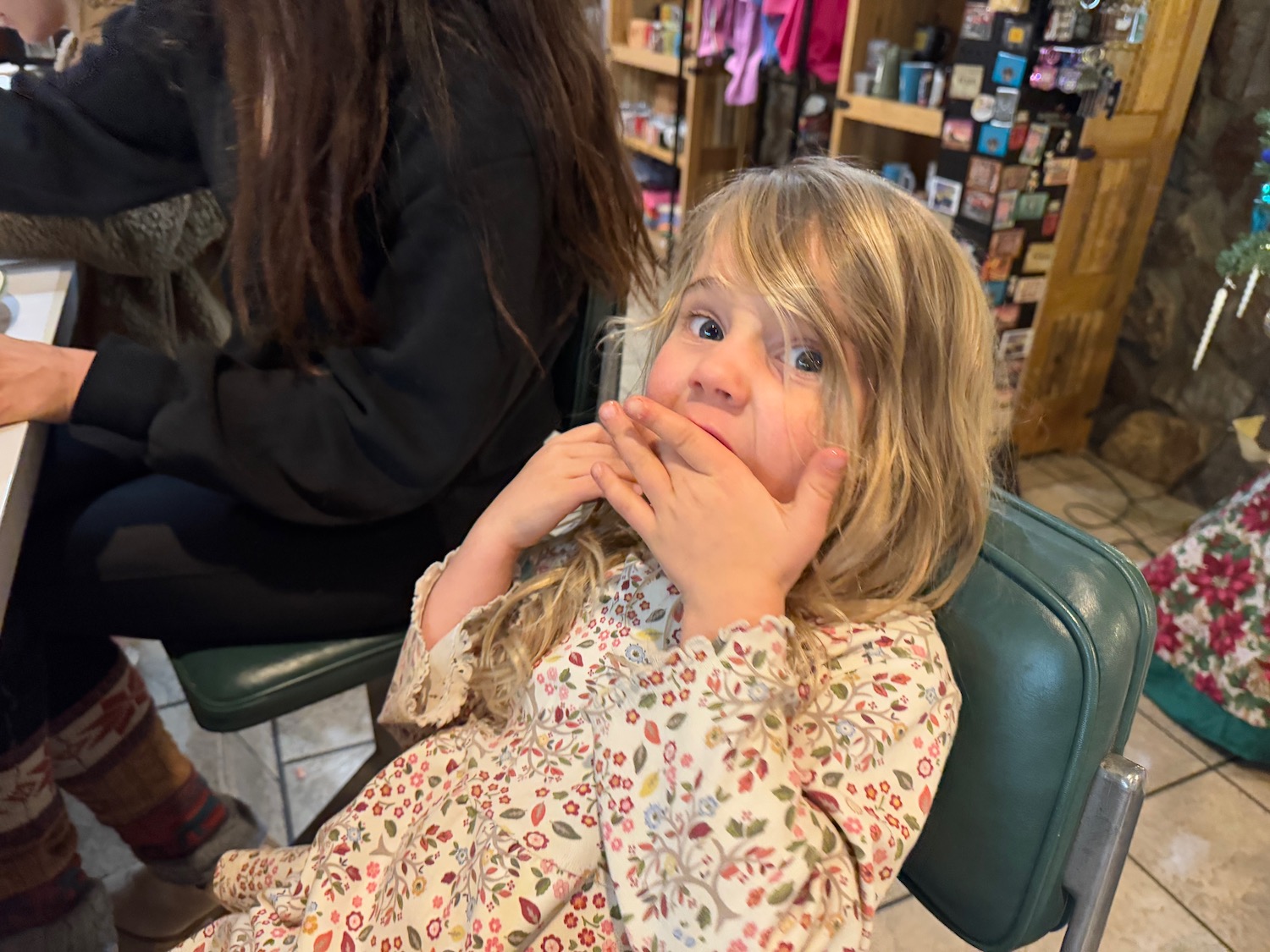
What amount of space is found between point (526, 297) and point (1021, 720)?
52cm

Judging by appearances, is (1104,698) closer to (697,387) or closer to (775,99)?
(697,387)

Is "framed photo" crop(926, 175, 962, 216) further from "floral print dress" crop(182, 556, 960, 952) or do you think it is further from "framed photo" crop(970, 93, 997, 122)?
"floral print dress" crop(182, 556, 960, 952)

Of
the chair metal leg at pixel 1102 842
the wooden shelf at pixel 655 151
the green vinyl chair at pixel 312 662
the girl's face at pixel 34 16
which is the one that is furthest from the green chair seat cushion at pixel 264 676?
the wooden shelf at pixel 655 151

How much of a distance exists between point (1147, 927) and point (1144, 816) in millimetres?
234

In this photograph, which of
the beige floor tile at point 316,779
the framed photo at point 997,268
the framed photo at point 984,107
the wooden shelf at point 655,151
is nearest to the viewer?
the beige floor tile at point 316,779

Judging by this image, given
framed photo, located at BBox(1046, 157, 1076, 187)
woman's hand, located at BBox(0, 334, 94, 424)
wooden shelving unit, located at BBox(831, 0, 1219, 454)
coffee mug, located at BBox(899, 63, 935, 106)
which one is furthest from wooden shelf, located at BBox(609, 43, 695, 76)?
woman's hand, located at BBox(0, 334, 94, 424)

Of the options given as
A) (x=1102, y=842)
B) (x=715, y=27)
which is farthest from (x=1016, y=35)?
(x=1102, y=842)

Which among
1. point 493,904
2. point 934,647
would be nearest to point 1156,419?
point 934,647

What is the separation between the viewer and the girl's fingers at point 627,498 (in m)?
0.66

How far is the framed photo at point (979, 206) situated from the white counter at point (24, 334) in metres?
1.70

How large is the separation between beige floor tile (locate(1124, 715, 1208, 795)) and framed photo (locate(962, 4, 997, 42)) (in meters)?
1.38

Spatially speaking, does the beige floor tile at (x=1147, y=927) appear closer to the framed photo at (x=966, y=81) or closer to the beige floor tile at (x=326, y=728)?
the beige floor tile at (x=326, y=728)

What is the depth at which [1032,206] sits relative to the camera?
198cm

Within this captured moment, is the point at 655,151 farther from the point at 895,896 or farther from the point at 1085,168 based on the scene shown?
the point at 895,896
